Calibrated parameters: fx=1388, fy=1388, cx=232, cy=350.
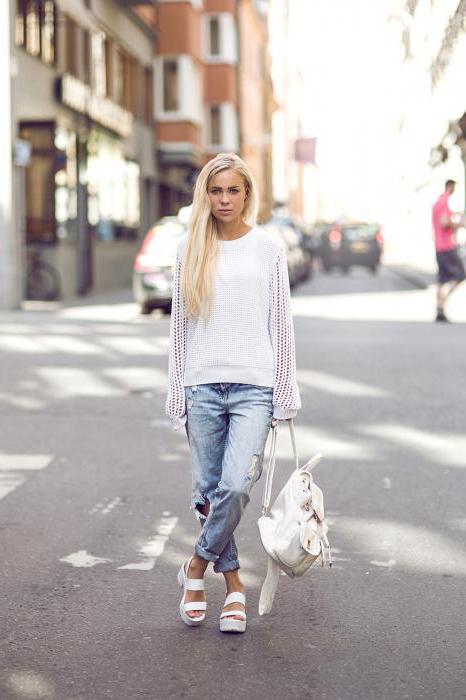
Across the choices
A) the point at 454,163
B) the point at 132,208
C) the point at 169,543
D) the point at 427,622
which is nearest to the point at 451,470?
the point at 169,543

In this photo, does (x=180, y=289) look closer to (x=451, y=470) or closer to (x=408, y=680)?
(x=408, y=680)

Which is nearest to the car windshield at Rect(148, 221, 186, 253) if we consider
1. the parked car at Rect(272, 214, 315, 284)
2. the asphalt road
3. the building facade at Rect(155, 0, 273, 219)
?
the parked car at Rect(272, 214, 315, 284)

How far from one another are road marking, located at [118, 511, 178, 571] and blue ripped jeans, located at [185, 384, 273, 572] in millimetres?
944

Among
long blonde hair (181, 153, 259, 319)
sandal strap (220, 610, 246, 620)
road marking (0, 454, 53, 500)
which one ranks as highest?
long blonde hair (181, 153, 259, 319)

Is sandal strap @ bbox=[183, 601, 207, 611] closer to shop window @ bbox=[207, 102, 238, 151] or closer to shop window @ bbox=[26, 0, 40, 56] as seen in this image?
shop window @ bbox=[26, 0, 40, 56]

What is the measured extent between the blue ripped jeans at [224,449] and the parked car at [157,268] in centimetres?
1663

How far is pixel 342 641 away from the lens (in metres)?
4.65

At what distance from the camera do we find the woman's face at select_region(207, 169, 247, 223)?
4.72 metres

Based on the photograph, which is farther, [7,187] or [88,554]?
[7,187]

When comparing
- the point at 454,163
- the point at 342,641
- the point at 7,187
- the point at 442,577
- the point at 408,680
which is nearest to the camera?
the point at 408,680

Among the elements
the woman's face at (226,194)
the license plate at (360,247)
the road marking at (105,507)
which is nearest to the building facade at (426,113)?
the license plate at (360,247)

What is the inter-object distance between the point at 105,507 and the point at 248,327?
2.55 meters

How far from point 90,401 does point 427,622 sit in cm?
663

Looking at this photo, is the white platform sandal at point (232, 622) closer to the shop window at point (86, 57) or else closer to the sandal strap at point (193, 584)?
the sandal strap at point (193, 584)
